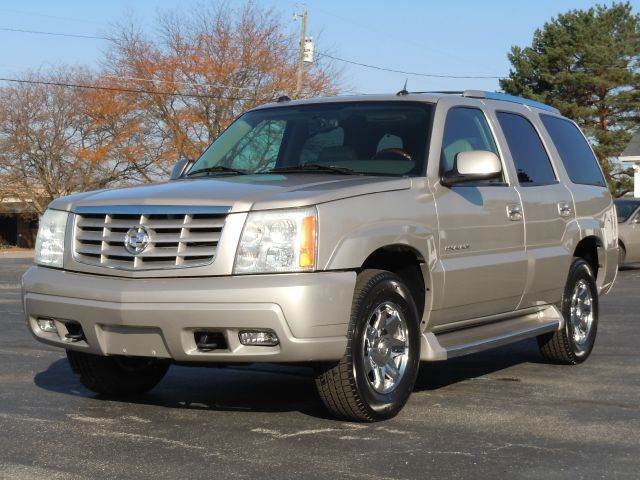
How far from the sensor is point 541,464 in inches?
208

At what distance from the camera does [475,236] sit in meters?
7.18

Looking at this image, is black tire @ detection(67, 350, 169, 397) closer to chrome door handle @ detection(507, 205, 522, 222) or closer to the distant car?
chrome door handle @ detection(507, 205, 522, 222)

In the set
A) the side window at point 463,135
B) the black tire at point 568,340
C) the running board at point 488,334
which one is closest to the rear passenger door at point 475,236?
the side window at point 463,135

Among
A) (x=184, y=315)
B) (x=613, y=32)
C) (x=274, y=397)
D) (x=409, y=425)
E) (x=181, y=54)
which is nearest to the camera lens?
(x=184, y=315)

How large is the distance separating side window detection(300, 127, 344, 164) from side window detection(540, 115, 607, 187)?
87.2 inches

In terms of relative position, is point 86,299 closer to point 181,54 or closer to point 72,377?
point 72,377

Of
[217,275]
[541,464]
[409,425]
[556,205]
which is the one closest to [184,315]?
[217,275]

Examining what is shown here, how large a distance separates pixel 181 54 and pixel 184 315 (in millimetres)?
42319

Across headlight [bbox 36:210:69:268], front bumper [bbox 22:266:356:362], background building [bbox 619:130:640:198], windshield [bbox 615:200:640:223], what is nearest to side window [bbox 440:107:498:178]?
front bumper [bbox 22:266:356:362]

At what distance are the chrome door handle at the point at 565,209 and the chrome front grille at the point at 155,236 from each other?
341cm

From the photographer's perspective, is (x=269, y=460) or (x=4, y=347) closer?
(x=269, y=460)

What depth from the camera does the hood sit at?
5902mm

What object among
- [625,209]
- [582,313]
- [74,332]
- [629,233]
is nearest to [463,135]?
[582,313]

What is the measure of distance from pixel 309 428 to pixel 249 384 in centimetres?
167
